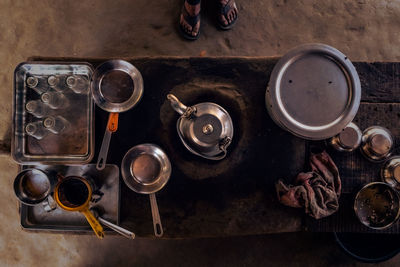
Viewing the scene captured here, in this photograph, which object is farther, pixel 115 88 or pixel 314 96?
pixel 115 88

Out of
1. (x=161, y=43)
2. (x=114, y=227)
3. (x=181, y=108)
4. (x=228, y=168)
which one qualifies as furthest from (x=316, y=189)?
(x=161, y=43)

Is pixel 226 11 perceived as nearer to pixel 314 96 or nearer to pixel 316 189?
pixel 314 96

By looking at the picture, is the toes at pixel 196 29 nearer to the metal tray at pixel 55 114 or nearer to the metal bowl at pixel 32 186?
the metal tray at pixel 55 114

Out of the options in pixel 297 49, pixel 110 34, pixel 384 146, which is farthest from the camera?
pixel 110 34

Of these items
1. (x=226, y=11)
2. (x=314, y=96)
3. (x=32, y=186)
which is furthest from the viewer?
(x=226, y=11)

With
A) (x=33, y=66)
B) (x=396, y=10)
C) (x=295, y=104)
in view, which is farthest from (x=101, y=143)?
(x=396, y=10)

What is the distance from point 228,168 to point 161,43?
1.27 meters

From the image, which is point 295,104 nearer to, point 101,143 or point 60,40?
point 101,143

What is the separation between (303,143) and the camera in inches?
49.4

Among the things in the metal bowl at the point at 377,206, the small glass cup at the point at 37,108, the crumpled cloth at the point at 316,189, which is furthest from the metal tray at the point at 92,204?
the metal bowl at the point at 377,206

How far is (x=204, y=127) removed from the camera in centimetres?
104

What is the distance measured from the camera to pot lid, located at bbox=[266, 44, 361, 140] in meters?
1.01

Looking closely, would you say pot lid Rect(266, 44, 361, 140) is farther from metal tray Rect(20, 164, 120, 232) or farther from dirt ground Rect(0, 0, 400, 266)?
dirt ground Rect(0, 0, 400, 266)

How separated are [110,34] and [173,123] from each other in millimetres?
1265
